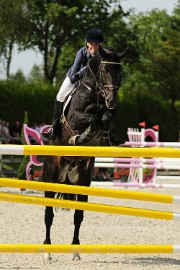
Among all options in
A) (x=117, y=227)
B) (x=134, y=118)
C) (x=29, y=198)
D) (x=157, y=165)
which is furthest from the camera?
(x=134, y=118)

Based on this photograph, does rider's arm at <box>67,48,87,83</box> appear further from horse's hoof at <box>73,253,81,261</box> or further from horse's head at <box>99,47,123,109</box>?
horse's hoof at <box>73,253,81,261</box>

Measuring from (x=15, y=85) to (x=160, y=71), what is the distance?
75.0 feet

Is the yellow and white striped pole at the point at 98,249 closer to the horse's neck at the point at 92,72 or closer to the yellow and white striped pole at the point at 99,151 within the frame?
the yellow and white striped pole at the point at 99,151

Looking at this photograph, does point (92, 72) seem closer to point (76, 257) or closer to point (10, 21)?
point (76, 257)

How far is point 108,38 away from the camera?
51.1m

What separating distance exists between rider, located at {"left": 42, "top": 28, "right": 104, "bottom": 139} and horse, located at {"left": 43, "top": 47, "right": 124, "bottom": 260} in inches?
4.1

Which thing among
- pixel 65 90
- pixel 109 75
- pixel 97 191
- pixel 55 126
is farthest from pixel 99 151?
pixel 65 90

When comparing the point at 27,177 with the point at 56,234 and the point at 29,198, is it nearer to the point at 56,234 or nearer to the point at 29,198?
the point at 56,234

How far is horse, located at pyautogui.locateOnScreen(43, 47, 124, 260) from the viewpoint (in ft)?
28.6

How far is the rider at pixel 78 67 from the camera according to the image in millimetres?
9258

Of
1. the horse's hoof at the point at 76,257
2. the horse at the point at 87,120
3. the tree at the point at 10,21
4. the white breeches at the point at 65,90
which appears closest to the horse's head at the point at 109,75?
the horse at the point at 87,120

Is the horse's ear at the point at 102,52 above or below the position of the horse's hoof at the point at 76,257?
above

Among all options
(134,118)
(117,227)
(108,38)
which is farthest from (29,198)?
(108,38)

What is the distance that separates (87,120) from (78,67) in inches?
30.3
